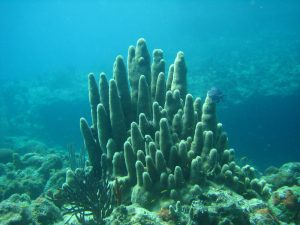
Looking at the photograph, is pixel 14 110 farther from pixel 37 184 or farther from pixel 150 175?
pixel 150 175

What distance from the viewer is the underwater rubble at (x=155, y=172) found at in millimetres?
4398

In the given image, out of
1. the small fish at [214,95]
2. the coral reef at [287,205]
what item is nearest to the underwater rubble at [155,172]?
the coral reef at [287,205]

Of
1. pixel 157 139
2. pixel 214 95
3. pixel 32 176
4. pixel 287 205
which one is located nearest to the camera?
pixel 287 205

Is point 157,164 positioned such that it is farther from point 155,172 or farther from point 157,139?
point 157,139

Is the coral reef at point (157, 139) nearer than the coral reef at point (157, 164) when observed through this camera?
No

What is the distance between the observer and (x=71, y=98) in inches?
1072

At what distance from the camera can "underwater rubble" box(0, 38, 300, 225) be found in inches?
173

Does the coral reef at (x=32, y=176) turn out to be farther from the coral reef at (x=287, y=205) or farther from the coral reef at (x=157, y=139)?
the coral reef at (x=287, y=205)

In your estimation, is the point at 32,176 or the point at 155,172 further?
the point at 32,176

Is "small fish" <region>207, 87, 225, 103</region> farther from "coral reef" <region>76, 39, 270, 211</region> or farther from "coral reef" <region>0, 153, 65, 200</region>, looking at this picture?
"coral reef" <region>0, 153, 65, 200</region>

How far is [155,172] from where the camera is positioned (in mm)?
5348

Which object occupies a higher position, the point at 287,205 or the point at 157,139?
the point at 157,139

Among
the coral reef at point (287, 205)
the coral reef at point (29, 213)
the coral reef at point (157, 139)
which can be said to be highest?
the coral reef at point (157, 139)

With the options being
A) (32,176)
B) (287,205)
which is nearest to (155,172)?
(287,205)
